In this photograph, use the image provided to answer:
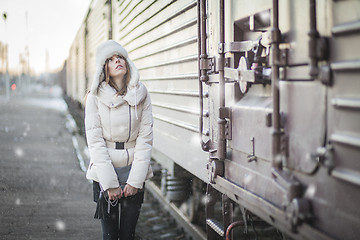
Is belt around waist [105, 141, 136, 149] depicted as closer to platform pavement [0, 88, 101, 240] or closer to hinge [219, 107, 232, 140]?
hinge [219, 107, 232, 140]

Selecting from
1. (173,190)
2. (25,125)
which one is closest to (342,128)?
(173,190)

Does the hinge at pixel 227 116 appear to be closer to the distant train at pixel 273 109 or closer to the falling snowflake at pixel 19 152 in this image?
the distant train at pixel 273 109

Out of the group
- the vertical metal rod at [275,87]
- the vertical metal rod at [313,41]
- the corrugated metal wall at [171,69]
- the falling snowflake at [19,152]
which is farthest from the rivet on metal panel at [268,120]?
the falling snowflake at [19,152]

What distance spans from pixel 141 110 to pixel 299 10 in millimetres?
1340

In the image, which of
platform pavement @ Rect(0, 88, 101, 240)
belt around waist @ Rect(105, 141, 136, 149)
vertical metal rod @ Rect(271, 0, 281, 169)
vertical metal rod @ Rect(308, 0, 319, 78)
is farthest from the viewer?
platform pavement @ Rect(0, 88, 101, 240)

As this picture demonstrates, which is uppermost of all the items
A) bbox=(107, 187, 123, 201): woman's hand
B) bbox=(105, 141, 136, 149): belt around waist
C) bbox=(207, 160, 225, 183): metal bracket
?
bbox=(105, 141, 136, 149): belt around waist

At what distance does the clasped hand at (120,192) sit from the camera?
9.84ft

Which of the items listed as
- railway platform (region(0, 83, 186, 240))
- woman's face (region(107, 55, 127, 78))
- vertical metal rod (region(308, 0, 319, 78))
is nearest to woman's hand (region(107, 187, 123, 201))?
woman's face (region(107, 55, 127, 78))

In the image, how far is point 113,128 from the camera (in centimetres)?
302

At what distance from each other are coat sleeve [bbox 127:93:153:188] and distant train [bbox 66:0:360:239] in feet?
1.57

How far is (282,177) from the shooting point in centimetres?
226

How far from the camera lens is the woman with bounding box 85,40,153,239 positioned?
2.99m

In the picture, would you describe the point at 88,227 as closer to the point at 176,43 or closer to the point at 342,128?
the point at 176,43

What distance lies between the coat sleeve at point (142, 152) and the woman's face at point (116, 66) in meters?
0.26
